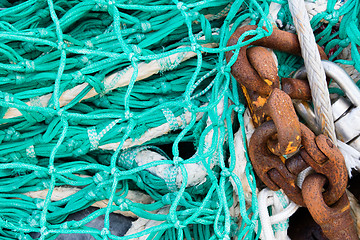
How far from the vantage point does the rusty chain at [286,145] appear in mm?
808

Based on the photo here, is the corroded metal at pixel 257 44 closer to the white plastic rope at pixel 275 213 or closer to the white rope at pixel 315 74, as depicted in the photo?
the white rope at pixel 315 74

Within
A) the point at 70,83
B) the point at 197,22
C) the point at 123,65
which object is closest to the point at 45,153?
the point at 70,83

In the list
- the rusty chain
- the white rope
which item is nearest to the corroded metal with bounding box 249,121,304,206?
the rusty chain

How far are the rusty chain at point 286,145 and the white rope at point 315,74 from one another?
0.11ft

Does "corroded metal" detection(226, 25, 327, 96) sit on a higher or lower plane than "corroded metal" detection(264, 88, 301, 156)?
higher

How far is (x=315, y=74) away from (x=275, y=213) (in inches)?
13.4

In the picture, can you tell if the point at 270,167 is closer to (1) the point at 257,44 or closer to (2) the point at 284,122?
(2) the point at 284,122

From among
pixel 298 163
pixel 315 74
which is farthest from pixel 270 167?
pixel 315 74

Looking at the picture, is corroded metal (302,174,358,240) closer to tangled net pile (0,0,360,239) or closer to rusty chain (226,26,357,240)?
rusty chain (226,26,357,240)

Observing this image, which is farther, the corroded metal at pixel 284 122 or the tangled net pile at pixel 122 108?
the tangled net pile at pixel 122 108

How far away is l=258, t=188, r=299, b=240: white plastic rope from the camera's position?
0.91m

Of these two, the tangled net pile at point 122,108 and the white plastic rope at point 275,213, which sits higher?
the tangled net pile at point 122,108

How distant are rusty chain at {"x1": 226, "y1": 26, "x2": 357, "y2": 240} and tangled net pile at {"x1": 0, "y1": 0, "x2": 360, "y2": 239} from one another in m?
0.06

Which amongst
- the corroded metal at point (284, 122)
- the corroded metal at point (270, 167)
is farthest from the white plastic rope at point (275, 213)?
the corroded metal at point (284, 122)
